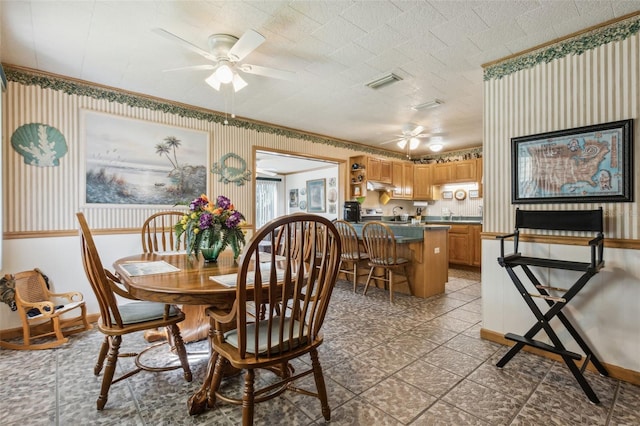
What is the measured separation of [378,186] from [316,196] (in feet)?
6.03

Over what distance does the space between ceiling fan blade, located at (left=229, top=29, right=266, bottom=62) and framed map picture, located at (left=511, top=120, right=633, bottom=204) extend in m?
2.16

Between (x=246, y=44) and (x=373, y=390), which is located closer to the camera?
(x=373, y=390)

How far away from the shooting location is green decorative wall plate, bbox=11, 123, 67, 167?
9.16 ft

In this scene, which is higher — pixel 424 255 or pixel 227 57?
pixel 227 57

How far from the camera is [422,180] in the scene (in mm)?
6738

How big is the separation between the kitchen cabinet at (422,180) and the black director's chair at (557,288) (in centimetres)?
443

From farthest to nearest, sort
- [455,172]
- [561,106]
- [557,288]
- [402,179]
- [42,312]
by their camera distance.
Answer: [402,179], [455,172], [42,312], [561,106], [557,288]

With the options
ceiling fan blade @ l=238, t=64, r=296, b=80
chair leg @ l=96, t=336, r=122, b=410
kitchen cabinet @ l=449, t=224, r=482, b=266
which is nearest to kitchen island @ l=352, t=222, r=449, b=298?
kitchen cabinet @ l=449, t=224, r=482, b=266

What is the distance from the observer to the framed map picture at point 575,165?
6.73 ft

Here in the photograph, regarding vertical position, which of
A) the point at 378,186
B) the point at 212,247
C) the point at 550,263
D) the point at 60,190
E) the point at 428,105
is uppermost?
the point at 428,105

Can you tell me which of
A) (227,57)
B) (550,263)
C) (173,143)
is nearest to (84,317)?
(173,143)

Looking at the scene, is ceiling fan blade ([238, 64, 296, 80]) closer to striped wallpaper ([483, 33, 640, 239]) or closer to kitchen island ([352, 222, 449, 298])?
striped wallpaper ([483, 33, 640, 239])

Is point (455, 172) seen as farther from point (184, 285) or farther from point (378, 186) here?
point (184, 285)

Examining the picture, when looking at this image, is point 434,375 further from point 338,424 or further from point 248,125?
point 248,125
